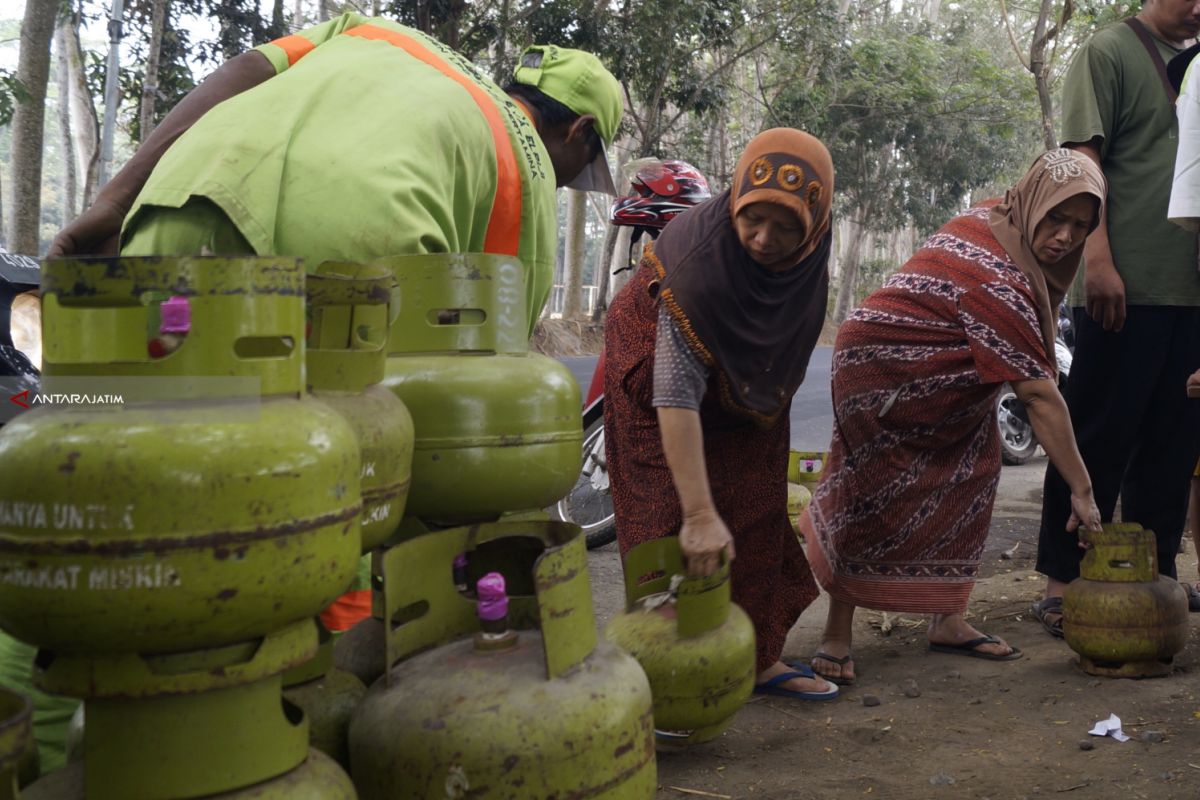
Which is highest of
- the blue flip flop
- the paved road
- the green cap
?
the green cap

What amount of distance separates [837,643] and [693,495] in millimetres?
1277

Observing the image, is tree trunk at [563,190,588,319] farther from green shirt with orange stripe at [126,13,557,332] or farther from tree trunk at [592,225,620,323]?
green shirt with orange stripe at [126,13,557,332]

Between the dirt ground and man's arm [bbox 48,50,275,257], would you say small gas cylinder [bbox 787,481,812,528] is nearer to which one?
the dirt ground

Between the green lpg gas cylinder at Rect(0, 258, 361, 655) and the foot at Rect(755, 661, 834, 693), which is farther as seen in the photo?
the foot at Rect(755, 661, 834, 693)

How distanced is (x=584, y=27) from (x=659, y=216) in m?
8.78

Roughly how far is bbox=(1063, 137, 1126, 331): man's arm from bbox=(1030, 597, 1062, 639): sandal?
98 centimetres

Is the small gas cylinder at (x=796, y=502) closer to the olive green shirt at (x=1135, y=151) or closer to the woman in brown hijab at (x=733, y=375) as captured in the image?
the woman in brown hijab at (x=733, y=375)

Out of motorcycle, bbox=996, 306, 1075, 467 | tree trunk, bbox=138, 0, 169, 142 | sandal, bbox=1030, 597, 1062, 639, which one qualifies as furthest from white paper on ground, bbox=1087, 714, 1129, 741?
tree trunk, bbox=138, 0, 169, 142

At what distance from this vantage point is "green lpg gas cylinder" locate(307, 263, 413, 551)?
1.65 m

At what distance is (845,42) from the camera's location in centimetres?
2142

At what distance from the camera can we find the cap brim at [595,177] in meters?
2.75

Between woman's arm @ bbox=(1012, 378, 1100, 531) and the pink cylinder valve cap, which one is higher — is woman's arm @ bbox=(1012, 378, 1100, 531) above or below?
below

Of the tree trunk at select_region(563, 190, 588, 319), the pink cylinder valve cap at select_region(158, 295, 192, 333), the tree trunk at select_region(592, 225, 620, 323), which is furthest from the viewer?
the tree trunk at select_region(563, 190, 588, 319)

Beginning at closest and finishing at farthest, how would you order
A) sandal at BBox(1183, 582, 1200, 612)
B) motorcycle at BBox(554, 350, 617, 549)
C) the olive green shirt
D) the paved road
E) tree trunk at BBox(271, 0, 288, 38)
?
1. the olive green shirt
2. sandal at BBox(1183, 582, 1200, 612)
3. motorcycle at BBox(554, 350, 617, 549)
4. the paved road
5. tree trunk at BBox(271, 0, 288, 38)
